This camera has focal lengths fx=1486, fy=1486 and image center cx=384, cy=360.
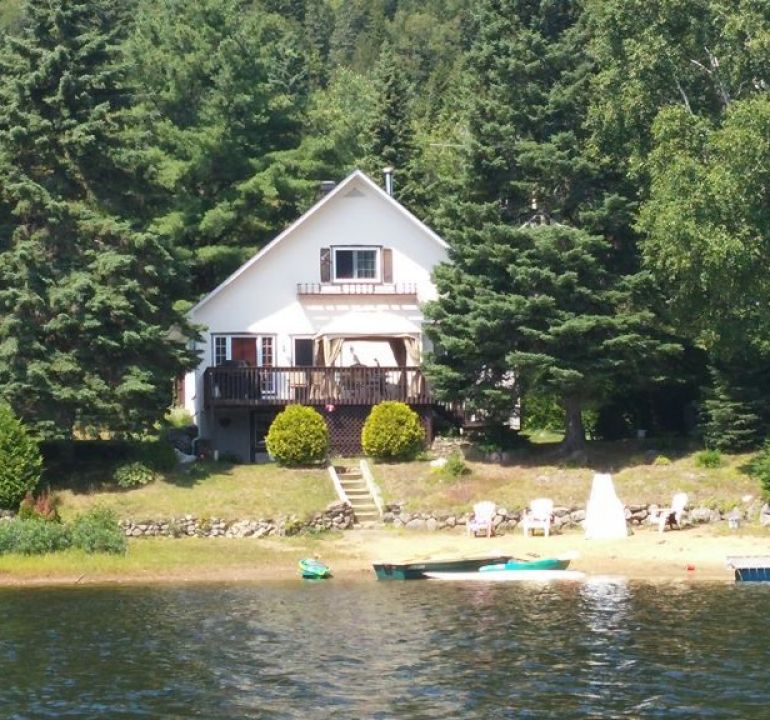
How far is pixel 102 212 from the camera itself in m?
45.3

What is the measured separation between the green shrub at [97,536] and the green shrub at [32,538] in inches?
11.8

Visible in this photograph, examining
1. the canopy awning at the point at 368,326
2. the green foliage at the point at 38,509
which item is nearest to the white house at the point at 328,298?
the canopy awning at the point at 368,326

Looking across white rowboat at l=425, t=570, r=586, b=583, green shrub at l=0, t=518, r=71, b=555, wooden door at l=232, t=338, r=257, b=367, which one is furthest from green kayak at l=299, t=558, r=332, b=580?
wooden door at l=232, t=338, r=257, b=367

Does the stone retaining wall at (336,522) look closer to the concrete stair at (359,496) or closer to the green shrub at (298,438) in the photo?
the concrete stair at (359,496)

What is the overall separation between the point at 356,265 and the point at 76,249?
1095cm

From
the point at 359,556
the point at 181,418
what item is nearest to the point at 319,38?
the point at 181,418

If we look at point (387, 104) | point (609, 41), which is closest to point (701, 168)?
point (609, 41)

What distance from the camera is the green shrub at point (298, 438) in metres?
45.2

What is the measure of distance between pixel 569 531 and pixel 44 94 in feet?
65.9

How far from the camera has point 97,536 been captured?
38.8 meters

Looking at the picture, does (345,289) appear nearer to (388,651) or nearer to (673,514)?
(673,514)

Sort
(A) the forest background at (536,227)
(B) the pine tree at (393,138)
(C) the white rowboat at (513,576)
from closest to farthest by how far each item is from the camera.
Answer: (C) the white rowboat at (513,576) < (A) the forest background at (536,227) < (B) the pine tree at (393,138)

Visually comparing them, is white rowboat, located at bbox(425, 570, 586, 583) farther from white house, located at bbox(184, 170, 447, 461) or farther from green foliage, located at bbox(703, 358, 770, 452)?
white house, located at bbox(184, 170, 447, 461)

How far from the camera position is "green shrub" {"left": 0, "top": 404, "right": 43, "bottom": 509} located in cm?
4062
